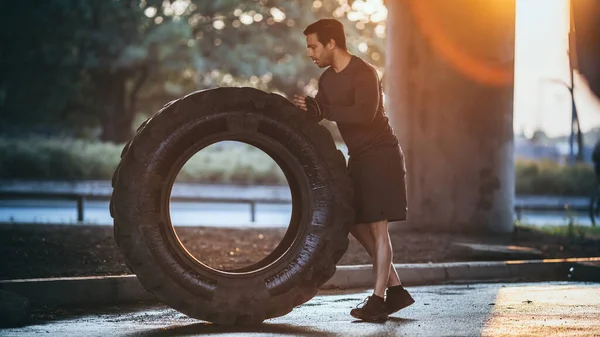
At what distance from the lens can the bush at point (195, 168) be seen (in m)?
27.8

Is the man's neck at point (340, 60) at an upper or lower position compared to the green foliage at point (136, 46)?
lower

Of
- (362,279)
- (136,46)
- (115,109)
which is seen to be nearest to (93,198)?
(136,46)

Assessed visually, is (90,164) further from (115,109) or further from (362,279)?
(362,279)

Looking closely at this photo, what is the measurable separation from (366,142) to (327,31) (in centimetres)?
78

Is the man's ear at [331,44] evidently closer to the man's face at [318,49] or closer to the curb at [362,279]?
the man's face at [318,49]

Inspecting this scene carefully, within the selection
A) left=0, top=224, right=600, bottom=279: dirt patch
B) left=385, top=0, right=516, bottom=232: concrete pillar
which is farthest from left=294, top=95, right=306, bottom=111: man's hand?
left=385, top=0, right=516, bottom=232: concrete pillar

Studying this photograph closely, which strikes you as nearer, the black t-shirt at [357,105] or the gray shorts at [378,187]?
the black t-shirt at [357,105]

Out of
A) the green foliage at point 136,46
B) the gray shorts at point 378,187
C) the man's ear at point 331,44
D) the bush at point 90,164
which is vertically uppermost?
the green foliage at point 136,46

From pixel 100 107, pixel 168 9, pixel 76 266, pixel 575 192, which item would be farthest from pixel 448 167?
pixel 100 107

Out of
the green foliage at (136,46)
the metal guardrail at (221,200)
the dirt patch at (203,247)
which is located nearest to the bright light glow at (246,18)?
the green foliage at (136,46)

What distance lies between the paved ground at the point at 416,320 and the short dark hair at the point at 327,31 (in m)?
1.88

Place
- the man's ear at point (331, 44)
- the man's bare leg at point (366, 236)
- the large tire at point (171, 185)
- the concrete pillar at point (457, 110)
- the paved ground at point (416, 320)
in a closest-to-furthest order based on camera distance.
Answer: the paved ground at point (416, 320), the large tire at point (171, 185), the man's ear at point (331, 44), the man's bare leg at point (366, 236), the concrete pillar at point (457, 110)

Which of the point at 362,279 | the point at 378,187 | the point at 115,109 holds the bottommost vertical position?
the point at 362,279

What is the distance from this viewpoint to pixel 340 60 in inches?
263
